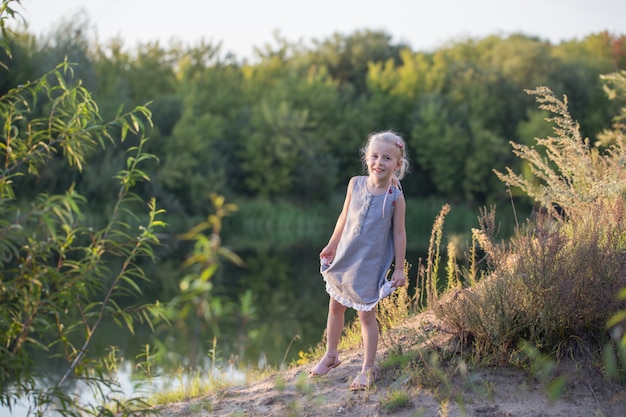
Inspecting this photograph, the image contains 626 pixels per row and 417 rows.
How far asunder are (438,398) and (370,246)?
977 mm

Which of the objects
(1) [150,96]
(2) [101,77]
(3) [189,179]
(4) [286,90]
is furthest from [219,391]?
(4) [286,90]

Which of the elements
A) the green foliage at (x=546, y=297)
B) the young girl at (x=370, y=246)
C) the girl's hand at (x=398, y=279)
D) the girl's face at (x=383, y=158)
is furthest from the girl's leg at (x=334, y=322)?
the girl's face at (x=383, y=158)

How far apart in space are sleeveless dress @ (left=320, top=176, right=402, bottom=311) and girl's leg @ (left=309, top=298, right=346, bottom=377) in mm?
103

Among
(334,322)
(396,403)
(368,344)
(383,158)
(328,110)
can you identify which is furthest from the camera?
(328,110)

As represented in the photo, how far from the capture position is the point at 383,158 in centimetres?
449

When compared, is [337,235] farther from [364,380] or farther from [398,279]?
[364,380]

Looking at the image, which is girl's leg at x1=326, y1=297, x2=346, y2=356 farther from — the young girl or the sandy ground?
the sandy ground

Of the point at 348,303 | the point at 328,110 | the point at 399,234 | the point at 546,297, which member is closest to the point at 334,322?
the point at 348,303

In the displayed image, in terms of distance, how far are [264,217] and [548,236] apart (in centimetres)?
2873

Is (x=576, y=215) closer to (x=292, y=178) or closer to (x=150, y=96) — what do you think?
(x=292, y=178)

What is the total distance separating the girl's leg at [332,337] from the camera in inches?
181

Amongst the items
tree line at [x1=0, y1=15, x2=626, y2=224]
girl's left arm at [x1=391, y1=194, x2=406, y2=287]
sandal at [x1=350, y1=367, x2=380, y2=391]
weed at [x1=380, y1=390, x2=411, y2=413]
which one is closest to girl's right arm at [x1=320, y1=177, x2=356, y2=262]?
girl's left arm at [x1=391, y1=194, x2=406, y2=287]

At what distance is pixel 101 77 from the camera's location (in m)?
33.3

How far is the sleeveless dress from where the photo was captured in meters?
4.39
